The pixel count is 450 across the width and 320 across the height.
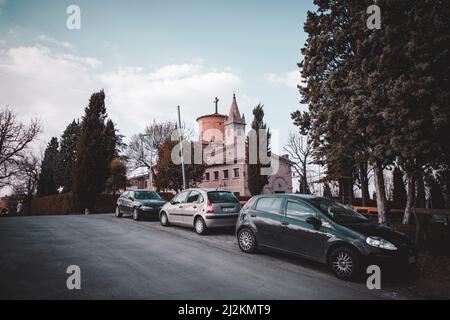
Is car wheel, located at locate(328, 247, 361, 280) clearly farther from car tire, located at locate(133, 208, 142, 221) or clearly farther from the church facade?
the church facade

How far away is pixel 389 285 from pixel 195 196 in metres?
7.09

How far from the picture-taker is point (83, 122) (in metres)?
27.8

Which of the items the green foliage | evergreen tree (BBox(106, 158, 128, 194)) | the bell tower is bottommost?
evergreen tree (BBox(106, 158, 128, 194))

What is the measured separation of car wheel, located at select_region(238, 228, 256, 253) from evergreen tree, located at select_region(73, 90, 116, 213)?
863 inches

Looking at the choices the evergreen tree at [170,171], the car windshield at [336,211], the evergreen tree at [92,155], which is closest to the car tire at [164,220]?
the car windshield at [336,211]

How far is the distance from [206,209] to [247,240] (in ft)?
9.29

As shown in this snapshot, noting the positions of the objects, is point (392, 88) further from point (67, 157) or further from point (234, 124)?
point (67, 157)

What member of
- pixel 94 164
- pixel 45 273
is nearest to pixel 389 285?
pixel 45 273

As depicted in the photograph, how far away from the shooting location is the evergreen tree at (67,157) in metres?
40.7

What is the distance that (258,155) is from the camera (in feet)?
110

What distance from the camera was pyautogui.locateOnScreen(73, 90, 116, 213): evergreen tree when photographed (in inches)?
1033

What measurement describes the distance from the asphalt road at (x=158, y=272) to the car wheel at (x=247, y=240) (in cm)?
26

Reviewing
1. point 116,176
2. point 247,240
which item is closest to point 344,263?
point 247,240

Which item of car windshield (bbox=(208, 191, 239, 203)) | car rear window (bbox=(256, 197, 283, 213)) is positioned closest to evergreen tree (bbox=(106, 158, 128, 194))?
car windshield (bbox=(208, 191, 239, 203))
